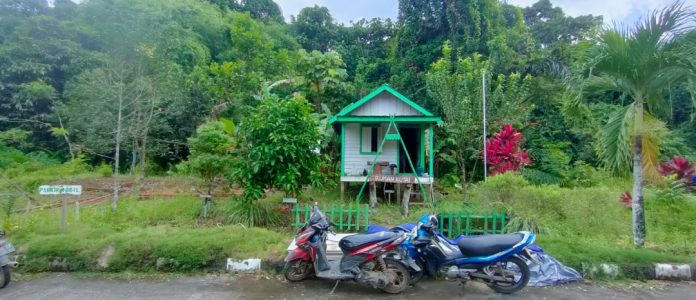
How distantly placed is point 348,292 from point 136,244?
330 centimetres

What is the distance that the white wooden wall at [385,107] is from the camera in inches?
405

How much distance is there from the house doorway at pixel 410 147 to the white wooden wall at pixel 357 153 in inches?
26.2

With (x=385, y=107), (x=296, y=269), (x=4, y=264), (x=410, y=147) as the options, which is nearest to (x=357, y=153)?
(x=385, y=107)

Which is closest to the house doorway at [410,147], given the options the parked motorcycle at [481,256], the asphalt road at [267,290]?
the parked motorcycle at [481,256]

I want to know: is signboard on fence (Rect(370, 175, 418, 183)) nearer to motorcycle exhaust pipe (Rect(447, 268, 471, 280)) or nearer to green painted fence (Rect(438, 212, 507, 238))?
green painted fence (Rect(438, 212, 507, 238))

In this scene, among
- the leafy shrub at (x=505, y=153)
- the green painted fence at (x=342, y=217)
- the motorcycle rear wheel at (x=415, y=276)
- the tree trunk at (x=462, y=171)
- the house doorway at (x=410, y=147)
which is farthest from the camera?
the tree trunk at (x=462, y=171)

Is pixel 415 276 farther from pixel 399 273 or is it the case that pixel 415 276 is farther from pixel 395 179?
pixel 395 179

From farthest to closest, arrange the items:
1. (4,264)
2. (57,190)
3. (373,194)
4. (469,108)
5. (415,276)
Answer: (469,108) → (373,194) → (57,190) → (415,276) → (4,264)

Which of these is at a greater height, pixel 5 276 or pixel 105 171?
pixel 105 171

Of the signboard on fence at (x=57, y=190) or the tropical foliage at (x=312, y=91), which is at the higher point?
the tropical foliage at (x=312, y=91)

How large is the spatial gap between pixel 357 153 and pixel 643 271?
23.7 ft

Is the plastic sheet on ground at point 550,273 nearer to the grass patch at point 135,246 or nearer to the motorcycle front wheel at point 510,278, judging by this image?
the motorcycle front wheel at point 510,278

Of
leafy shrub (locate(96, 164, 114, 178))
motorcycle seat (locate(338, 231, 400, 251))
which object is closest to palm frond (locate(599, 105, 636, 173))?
motorcycle seat (locate(338, 231, 400, 251))

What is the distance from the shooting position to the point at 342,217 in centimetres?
706
